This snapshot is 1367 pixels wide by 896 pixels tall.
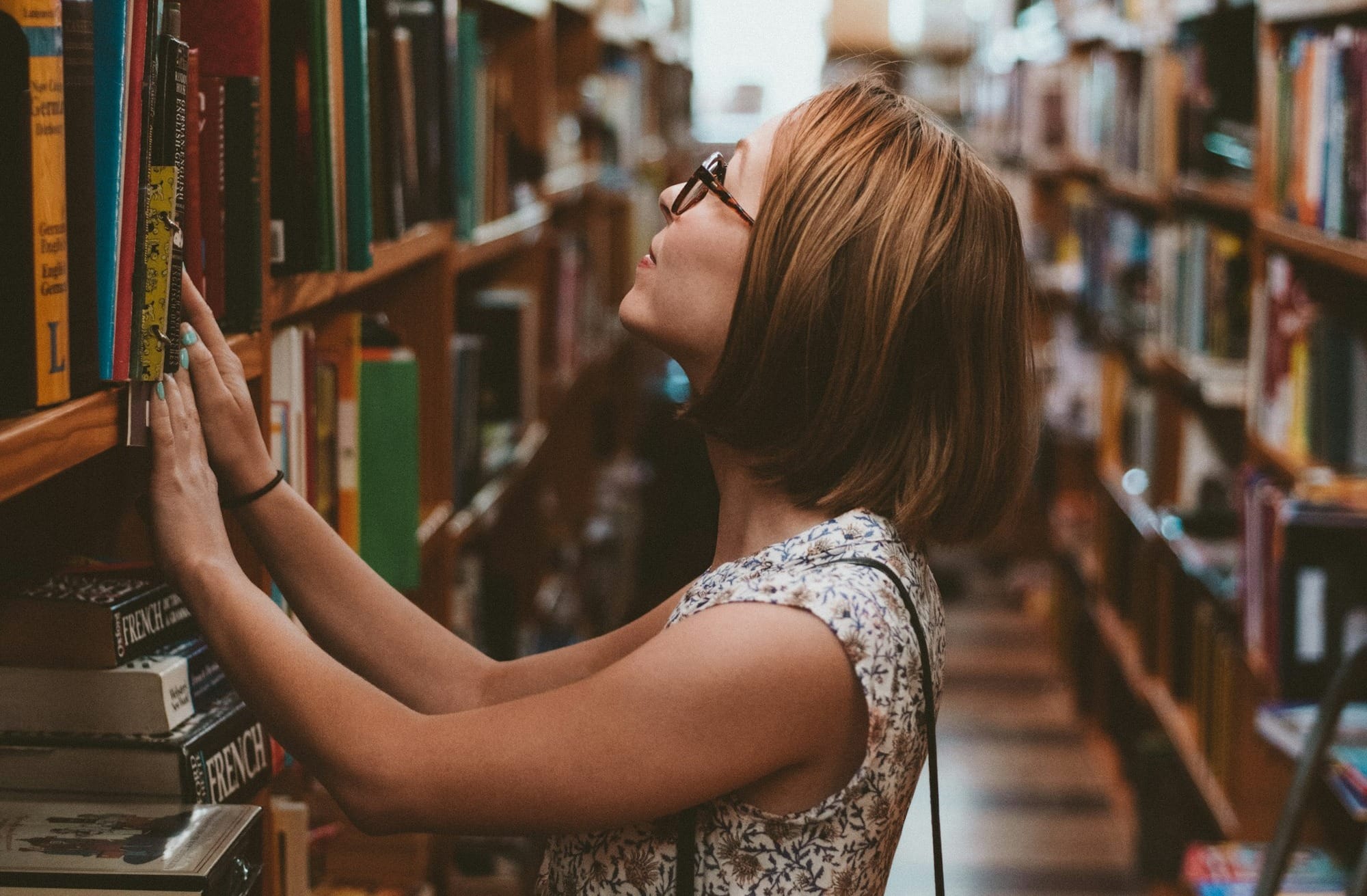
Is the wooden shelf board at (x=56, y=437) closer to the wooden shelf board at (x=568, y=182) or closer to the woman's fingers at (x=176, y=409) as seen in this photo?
the woman's fingers at (x=176, y=409)

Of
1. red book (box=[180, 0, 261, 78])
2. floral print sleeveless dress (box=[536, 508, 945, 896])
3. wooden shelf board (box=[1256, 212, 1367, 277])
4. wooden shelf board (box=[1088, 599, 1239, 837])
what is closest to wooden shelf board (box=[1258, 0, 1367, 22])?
wooden shelf board (box=[1256, 212, 1367, 277])

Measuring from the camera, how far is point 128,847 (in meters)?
0.92

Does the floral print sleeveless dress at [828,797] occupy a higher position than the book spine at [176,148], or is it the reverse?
the book spine at [176,148]

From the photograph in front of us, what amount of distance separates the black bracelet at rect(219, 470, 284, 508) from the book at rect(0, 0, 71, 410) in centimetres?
31

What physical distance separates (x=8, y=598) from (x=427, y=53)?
3.38 feet

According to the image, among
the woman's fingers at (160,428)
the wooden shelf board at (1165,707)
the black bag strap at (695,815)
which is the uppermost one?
the woman's fingers at (160,428)

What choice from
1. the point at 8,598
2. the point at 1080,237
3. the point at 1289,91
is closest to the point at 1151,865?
the point at 1289,91

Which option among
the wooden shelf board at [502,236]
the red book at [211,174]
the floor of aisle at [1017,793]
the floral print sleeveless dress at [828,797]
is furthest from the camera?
the floor of aisle at [1017,793]

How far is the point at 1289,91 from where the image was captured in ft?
7.79

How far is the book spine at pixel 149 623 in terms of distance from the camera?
3.28ft

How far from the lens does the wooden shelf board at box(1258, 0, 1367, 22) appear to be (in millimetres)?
2123

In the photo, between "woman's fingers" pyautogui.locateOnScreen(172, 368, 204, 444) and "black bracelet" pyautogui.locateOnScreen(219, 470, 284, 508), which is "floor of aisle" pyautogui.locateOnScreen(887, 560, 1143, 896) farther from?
"woman's fingers" pyautogui.locateOnScreen(172, 368, 204, 444)

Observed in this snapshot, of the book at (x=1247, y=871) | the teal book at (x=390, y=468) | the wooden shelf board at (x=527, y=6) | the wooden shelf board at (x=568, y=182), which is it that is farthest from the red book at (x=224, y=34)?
the wooden shelf board at (x=568, y=182)

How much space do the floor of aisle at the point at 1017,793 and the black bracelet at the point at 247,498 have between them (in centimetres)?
257
